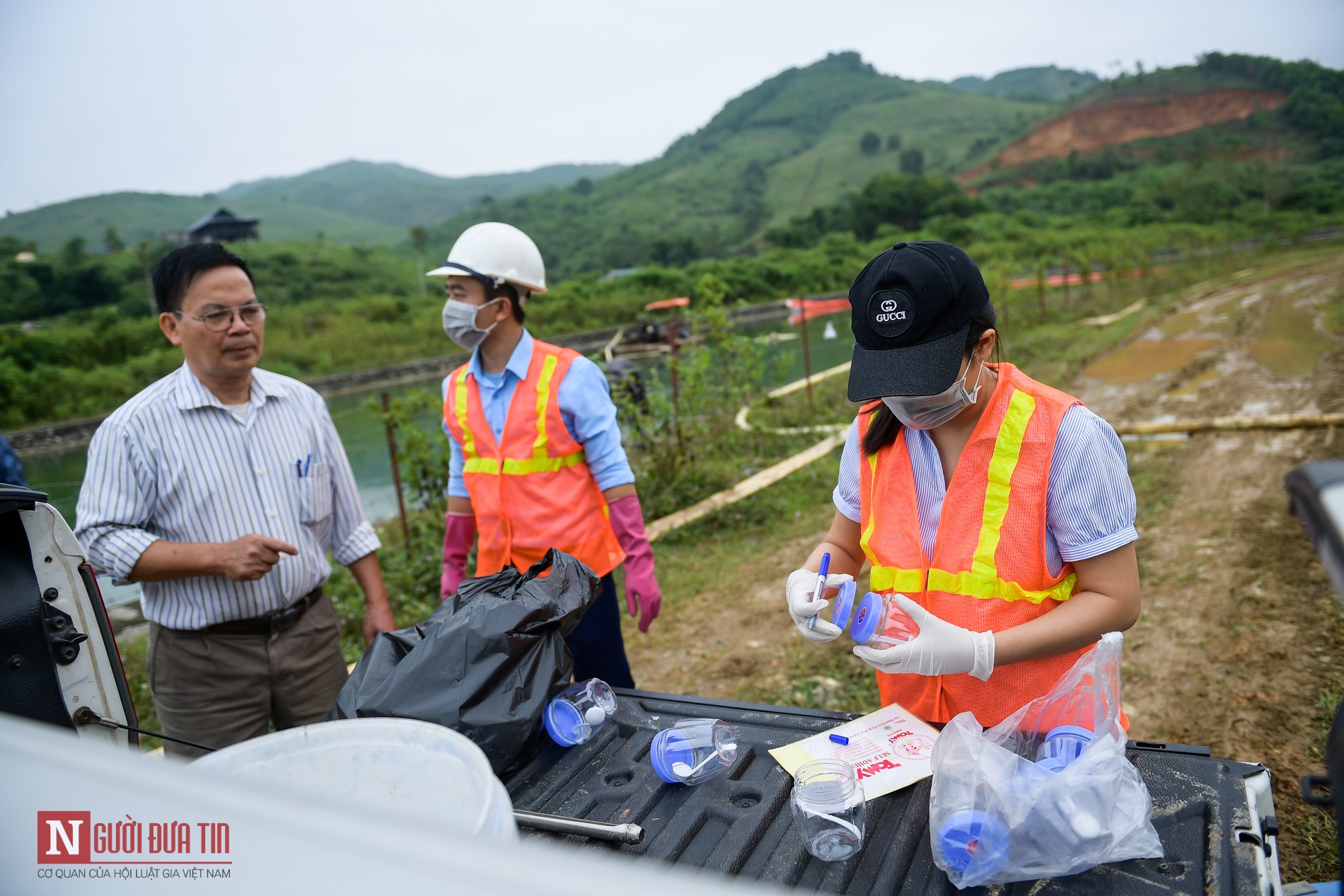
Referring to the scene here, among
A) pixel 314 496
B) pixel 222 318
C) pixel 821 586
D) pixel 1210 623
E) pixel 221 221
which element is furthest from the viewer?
pixel 221 221

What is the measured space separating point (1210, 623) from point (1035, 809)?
331 centimetres

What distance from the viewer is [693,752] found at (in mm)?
A: 1587

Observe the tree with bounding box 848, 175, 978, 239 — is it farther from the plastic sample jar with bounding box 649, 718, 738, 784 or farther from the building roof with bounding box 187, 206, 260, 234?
the plastic sample jar with bounding box 649, 718, 738, 784

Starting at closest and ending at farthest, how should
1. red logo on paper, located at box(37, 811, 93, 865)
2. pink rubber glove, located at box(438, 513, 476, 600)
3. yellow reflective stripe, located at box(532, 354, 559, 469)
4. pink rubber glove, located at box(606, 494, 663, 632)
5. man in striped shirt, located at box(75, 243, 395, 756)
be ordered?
red logo on paper, located at box(37, 811, 93, 865)
man in striped shirt, located at box(75, 243, 395, 756)
yellow reflective stripe, located at box(532, 354, 559, 469)
pink rubber glove, located at box(606, 494, 663, 632)
pink rubber glove, located at box(438, 513, 476, 600)

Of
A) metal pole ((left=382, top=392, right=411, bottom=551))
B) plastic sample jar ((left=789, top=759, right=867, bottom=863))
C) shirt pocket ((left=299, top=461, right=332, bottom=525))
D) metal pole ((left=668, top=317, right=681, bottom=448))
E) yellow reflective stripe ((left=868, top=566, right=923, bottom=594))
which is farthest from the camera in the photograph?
metal pole ((left=668, top=317, right=681, bottom=448))

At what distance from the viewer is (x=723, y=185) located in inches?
3595

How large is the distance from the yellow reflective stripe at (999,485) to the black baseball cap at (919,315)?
6.0 inches

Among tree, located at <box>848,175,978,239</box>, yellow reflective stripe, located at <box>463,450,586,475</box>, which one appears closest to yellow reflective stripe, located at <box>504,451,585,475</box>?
yellow reflective stripe, located at <box>463,450,586,475</box>

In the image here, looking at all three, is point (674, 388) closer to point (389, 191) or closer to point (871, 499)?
point (871, 499)

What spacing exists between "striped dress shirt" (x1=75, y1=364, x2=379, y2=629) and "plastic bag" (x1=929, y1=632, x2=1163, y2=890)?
1895 mm

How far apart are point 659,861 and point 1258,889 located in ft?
2.85

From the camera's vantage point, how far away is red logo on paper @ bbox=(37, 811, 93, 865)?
64cm

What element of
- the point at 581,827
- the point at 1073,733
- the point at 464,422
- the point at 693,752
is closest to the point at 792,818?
the point at 693,752

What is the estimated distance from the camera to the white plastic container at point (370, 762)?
1082mm
